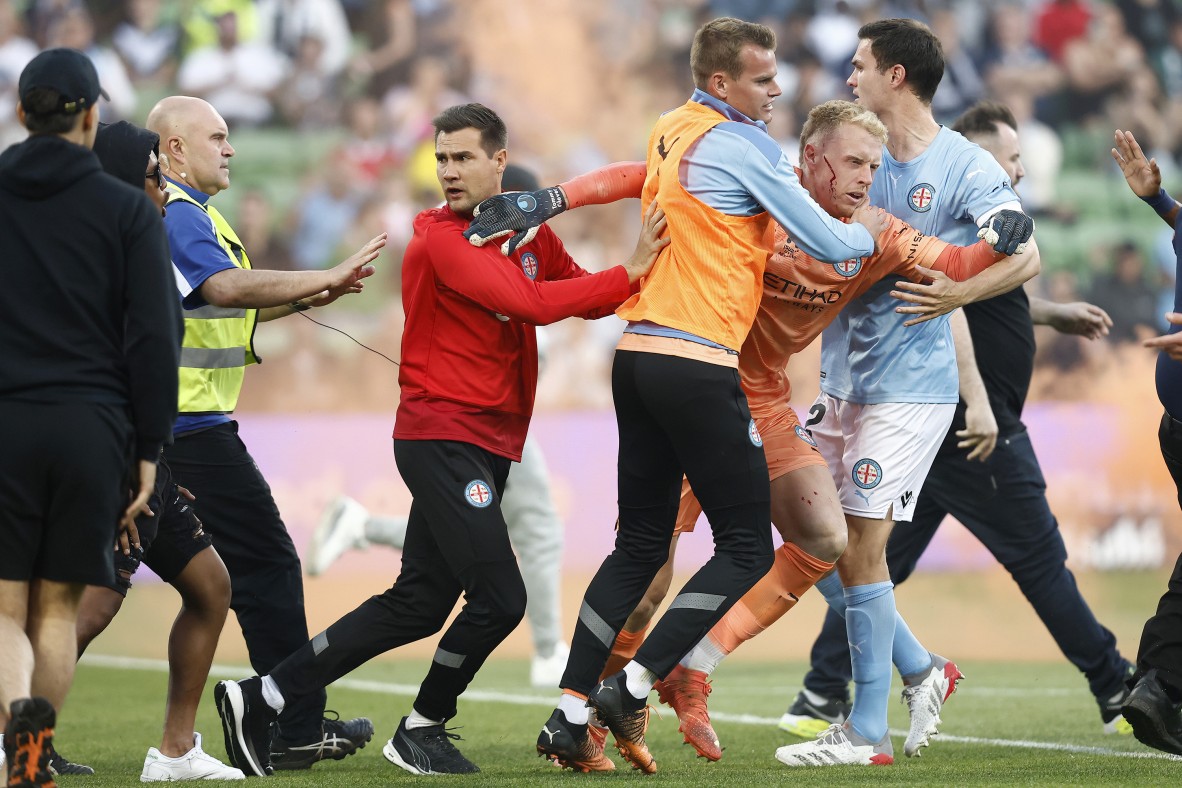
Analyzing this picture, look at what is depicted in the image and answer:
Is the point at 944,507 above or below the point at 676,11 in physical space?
below

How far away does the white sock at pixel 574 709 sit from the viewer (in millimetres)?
4461

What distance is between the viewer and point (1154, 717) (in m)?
4.60

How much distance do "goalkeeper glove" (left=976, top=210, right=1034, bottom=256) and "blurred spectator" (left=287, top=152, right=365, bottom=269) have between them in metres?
9.69

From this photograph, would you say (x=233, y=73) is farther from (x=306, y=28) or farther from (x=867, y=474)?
(x=867, y=474)

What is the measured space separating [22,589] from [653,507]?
1866mm

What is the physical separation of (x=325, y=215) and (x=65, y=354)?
34.3 feet

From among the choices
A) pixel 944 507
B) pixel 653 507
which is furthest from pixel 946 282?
pixel 944 507

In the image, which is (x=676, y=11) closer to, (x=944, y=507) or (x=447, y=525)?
(x=944, y=507)

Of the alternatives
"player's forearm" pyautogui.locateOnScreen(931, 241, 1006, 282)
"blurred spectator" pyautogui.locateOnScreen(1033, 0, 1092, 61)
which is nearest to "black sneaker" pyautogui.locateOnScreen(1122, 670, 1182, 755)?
"player's forearm" pyautogui.locateOnScreen(931, 241, 1006, 282)

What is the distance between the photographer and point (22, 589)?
12.1 feet

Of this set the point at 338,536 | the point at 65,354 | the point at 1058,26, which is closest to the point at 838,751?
the point at 65,354

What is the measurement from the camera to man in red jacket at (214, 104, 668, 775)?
4547 mm

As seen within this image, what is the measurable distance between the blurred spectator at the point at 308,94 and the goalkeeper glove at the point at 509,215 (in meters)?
10.0

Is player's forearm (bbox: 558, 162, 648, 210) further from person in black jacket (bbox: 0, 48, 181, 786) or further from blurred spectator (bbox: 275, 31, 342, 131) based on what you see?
blurred spectator (bbox: 275, 31, 342, 131)
